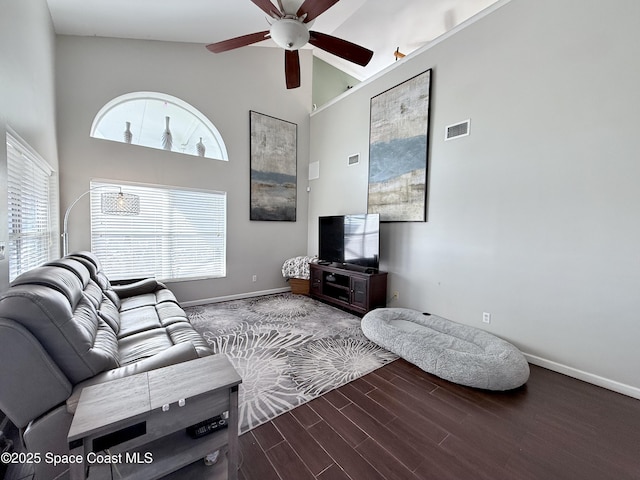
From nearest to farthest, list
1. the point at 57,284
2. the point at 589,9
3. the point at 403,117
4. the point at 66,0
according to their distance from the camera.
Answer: the point at 57,284 < the point at 589,9 < the point at 66,0 < the point at 403,117

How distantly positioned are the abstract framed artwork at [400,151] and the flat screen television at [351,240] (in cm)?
32

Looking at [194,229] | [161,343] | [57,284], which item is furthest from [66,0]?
[161,343]

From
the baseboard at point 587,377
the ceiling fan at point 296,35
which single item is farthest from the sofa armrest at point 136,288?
the baseboard at point 587,377

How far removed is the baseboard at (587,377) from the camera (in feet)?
6.90

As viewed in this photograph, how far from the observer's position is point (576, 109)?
2340 millimetres

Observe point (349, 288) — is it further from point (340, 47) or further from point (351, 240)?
point (340, 47)

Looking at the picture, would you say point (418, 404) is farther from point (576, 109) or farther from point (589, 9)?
point (589, 9)

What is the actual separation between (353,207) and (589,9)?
10.6 ft

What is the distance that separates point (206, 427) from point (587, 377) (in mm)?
3074

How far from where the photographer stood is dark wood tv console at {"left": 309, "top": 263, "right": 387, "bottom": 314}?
3.78 m

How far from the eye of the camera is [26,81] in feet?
7.06

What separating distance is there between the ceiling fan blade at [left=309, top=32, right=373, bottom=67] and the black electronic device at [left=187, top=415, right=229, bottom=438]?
3.08m

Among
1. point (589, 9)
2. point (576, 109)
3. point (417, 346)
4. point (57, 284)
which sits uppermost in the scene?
point (589, 9)

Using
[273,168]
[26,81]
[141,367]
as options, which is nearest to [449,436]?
[141,367]
